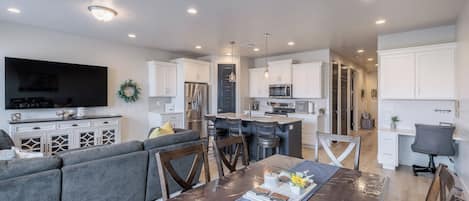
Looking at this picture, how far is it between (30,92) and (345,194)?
5.55m

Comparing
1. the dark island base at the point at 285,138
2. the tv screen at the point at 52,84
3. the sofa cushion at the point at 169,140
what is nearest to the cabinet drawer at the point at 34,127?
the tv screen at the point at 52,84

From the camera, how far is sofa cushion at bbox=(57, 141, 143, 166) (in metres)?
2.33

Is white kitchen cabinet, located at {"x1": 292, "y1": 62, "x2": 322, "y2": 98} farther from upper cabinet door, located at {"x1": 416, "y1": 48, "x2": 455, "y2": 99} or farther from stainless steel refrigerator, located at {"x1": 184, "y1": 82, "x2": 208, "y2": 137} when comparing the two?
stainless steel refrigerator, located at {"x1": 184, "y1": 82, "x2": 208, "y2": 137}

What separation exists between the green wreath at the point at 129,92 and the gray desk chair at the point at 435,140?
5888 mm

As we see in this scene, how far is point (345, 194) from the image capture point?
158 cm

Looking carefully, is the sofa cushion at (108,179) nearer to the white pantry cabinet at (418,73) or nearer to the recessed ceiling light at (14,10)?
the recessed ceiling light at (14,10)

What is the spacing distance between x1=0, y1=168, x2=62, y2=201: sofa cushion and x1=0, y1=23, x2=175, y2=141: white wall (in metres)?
3.44

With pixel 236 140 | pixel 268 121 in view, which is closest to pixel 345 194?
pixel 236 140

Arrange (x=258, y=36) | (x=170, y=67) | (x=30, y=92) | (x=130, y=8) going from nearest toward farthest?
1. (x=130, y=8)
2. (x=30, y=92)
3. (x=258, y=36)
4. (x=170, y=67)

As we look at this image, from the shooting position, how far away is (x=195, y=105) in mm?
6855

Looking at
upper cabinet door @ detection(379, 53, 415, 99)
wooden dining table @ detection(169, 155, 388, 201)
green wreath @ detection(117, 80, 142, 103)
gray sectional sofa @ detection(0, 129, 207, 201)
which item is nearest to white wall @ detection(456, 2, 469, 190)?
upper cabinet door @ detection(379, 53, 415, 99)

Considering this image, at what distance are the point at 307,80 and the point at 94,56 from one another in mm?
5230

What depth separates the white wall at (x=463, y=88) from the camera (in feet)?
10.5

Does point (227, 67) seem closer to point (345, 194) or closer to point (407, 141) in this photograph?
point (407, 141)
